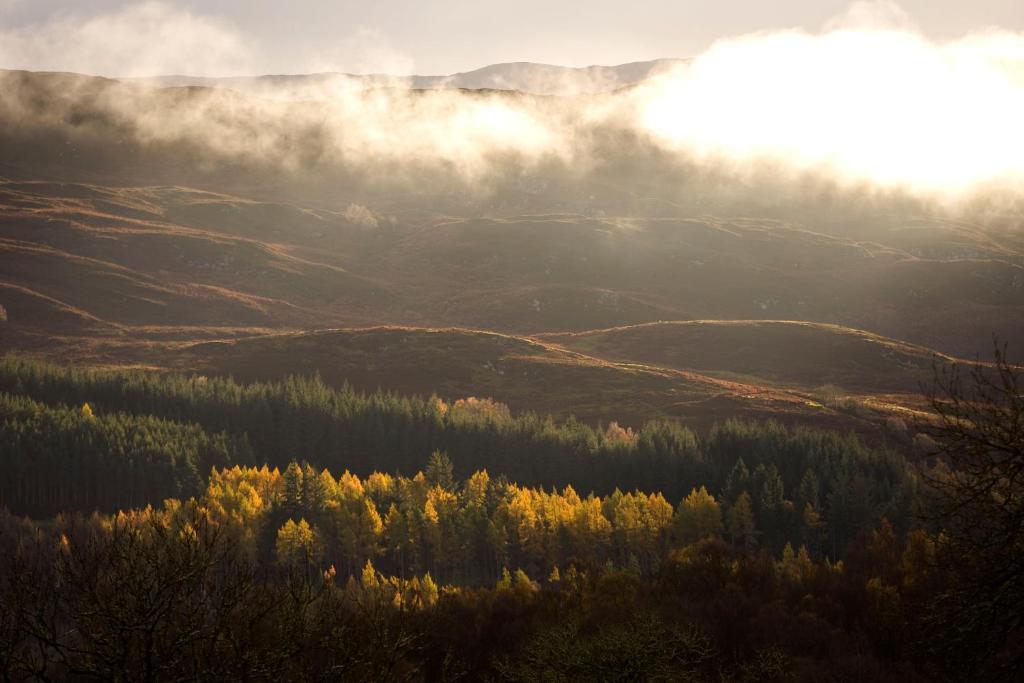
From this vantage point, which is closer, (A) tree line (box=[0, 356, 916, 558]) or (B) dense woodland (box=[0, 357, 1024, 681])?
(B) dense woodland (box=[0, 357, 1024, 681])

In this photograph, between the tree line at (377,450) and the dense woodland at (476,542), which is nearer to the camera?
the dense woodland at (476,542)

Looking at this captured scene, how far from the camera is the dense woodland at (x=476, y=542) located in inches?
1043

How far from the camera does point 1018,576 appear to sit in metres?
20.0

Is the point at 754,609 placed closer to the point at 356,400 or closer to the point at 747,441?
the point at 747,441

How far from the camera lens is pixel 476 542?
119 m

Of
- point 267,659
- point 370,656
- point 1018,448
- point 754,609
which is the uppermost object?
point 1018,448

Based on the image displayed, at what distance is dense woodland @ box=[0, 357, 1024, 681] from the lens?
26484mm

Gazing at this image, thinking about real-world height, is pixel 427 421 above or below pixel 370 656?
below

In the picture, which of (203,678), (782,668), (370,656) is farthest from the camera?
(782,668)

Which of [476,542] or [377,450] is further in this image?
[377,450]

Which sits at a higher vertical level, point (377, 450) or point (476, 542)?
point (476, 542)

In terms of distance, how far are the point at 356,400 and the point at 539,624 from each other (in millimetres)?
118828

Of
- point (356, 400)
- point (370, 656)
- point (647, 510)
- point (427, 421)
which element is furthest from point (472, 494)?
point (370, 656)

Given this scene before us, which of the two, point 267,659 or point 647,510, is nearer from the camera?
point 267,659
